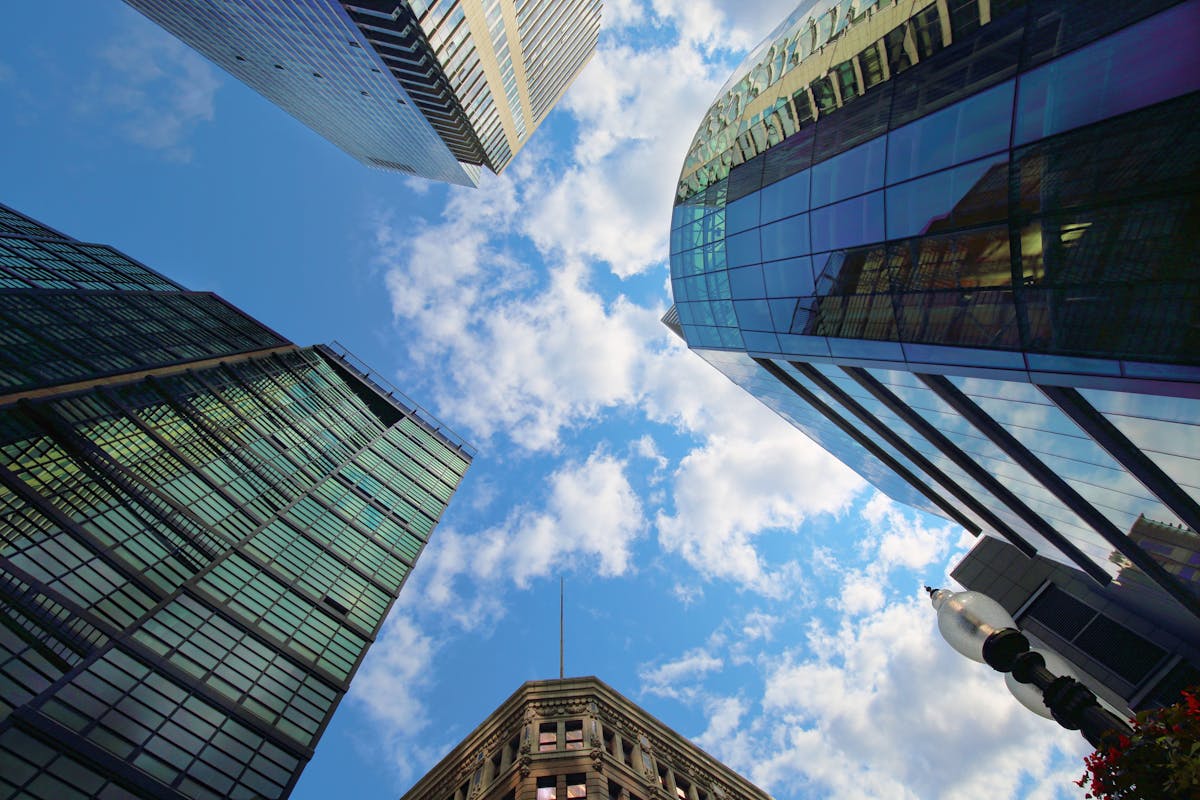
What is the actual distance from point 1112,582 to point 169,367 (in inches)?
2411

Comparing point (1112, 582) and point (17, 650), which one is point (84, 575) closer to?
point (17, 650)

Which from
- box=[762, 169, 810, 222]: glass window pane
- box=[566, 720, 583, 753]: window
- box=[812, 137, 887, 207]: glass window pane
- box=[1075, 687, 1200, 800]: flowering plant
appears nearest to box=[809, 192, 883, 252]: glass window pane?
box=[812, 137, 887, 207]: glass window pane

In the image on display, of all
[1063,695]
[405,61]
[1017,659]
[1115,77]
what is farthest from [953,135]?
[405,61]

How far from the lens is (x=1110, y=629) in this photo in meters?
24.7

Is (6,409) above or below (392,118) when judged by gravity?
below

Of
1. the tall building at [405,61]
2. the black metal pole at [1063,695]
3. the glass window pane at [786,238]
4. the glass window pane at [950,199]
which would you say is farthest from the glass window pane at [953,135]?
the tall building at [405,61]

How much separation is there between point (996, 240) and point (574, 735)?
1251 inches

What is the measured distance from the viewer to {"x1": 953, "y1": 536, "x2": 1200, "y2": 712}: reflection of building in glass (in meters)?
22.0

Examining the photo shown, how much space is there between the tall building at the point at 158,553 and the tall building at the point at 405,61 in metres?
40.3

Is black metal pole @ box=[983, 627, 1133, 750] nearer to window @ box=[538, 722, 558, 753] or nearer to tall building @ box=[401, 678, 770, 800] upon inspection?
tall building @ box=[401, 678, 770, 800]

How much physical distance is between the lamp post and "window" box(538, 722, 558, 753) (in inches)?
1129

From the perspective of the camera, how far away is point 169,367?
149 ft

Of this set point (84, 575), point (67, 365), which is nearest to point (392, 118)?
point (67, 365)

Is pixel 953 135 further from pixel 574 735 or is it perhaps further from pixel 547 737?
pixel 547 737
